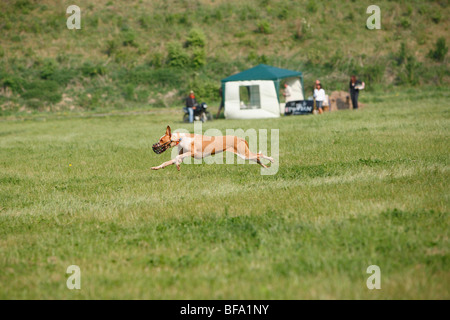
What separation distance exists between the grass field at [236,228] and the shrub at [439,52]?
37464 millimetres

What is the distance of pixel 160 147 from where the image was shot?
9320mm

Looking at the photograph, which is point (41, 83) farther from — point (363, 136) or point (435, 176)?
point (435, 176)

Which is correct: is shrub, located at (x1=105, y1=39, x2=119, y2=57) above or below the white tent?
above

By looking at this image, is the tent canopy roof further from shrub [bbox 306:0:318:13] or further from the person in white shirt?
shrub [bbox 306:0:318:13]

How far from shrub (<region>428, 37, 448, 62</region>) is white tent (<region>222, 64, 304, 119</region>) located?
21.9 metres

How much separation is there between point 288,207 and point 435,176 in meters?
3.09

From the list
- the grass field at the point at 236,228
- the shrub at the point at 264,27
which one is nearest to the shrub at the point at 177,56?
the shrub at the point at 264,27

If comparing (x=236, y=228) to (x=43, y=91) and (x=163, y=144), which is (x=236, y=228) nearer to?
(x=163, y=144)

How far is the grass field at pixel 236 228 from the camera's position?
15.3 ft

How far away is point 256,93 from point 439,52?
24.5 meters

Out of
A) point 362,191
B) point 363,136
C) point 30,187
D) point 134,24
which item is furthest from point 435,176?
point 134,24

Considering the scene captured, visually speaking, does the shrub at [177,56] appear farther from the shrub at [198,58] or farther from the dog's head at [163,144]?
the dog's head at [163,144]

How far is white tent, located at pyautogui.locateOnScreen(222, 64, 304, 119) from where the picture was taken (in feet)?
96.3

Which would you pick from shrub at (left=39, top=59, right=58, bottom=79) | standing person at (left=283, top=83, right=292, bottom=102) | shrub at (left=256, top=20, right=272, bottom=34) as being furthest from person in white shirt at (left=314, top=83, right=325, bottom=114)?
shrub at (left=39, top=59, right=58, bottom=79)
